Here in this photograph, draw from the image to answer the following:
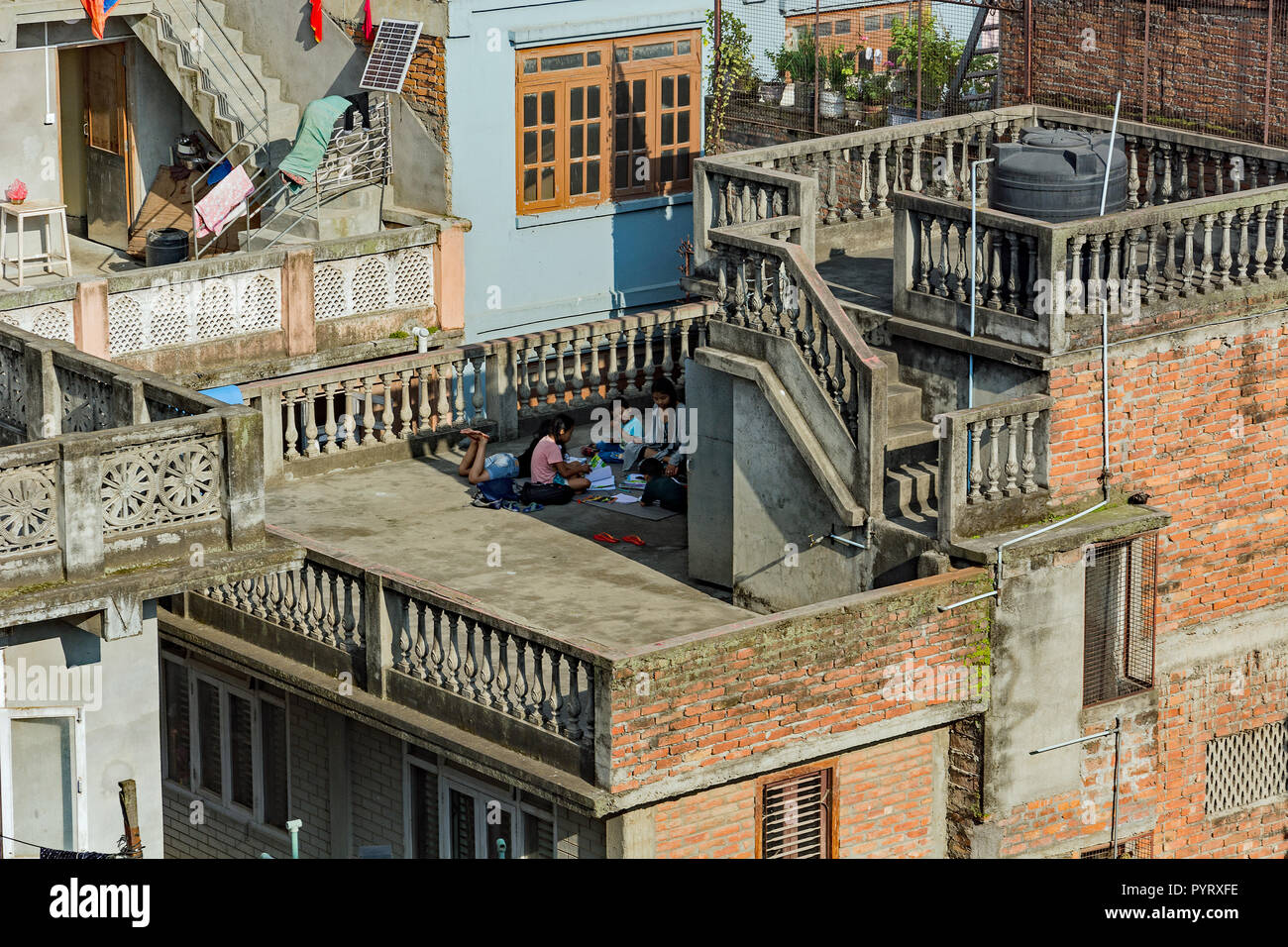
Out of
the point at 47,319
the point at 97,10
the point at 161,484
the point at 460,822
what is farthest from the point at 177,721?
the point at 97,10

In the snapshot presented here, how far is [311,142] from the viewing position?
34.5m

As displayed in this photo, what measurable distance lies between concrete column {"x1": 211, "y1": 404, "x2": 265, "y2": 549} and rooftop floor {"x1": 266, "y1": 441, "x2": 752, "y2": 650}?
3620 millimetres

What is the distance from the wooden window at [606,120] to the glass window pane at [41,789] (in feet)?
44.4

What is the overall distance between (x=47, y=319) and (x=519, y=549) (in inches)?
241

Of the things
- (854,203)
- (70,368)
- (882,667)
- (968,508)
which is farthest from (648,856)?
(854,203)

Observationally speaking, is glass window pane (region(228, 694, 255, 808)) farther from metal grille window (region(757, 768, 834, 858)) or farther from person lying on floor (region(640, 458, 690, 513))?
metal grille window (region(757, 768, 834, 858))

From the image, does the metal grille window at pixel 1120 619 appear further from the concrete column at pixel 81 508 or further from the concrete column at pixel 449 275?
the concrete column at pixel 449 275

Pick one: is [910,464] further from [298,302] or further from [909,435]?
[298,302]

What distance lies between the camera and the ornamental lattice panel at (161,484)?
22.9 m

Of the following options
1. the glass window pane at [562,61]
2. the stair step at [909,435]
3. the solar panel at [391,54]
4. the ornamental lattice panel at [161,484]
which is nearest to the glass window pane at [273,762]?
the ornamental lattice panel at [161,484]

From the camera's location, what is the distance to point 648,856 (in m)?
24.5

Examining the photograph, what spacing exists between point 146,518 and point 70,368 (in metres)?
2.42

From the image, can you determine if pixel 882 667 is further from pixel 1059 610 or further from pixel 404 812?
pixel 404 812

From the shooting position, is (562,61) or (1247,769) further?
(562,61)
